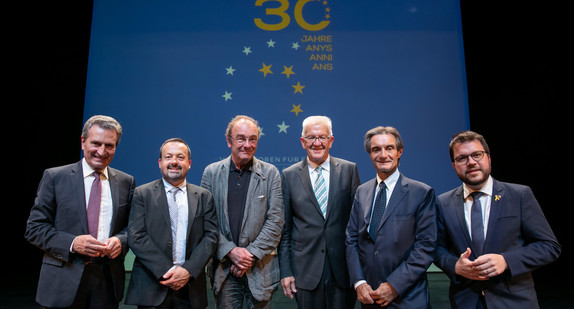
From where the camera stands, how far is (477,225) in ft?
6.37

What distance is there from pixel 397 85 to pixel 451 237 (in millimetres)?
2964

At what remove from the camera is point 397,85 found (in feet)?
15.1

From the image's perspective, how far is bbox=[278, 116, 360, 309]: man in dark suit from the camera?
226cm

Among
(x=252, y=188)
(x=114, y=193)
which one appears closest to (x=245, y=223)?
(x=252, y=188)

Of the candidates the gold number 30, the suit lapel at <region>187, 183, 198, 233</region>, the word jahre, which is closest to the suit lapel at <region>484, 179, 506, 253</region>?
the suit lapel at <region>187, 183, 198, 233</region>

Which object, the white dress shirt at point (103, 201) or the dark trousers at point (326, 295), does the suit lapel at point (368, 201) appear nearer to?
the dark trousers at point (326, 295)

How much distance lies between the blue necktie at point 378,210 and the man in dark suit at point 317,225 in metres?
0.31

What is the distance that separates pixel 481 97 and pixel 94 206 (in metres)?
5.35

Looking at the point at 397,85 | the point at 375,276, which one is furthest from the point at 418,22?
the point at 375,276

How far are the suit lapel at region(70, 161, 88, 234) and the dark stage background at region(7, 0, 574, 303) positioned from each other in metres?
3.79

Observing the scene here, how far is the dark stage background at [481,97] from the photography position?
17.0 feet

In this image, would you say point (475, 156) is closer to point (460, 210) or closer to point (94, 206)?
point (460, 210)

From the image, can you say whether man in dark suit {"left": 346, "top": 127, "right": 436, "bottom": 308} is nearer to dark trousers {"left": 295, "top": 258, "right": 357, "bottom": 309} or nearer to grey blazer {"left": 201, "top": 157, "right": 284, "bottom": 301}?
dark trousers {"left": 295, "top": 258, "right": 357, "bottom": 309}

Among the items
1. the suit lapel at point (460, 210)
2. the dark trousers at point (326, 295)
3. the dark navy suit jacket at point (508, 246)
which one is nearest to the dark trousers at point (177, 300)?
the dark trousers at point (326, 295)
